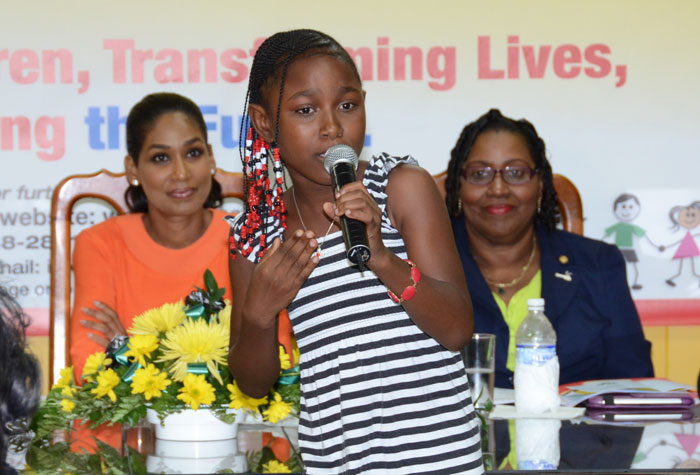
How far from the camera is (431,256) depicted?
1416 mm

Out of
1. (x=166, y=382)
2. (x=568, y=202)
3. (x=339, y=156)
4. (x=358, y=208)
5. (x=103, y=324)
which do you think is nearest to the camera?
(x=358, y=208)

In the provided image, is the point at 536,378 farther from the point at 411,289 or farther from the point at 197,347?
the point at 411,289

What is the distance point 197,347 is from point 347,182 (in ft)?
2.22

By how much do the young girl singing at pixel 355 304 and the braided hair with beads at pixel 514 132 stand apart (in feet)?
5.09

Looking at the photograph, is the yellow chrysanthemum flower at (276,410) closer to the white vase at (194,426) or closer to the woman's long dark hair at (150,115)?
the white vase at (194,426)

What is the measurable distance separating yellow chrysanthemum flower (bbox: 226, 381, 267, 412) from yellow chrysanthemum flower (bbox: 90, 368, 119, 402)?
0.23 metres

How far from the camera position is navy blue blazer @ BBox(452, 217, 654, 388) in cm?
280

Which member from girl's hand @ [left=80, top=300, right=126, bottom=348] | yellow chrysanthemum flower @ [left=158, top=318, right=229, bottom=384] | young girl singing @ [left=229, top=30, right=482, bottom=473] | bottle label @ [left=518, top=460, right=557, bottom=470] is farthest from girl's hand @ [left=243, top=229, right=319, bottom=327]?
girl's hand @ [left=80, top=300, right=126, bottom=348]

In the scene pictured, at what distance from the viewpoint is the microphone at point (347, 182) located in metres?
1.18

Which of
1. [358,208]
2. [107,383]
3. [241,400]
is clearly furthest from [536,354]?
[358,208]

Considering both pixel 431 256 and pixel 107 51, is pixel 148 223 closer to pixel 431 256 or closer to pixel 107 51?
pixel 107 51

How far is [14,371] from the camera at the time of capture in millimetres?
795

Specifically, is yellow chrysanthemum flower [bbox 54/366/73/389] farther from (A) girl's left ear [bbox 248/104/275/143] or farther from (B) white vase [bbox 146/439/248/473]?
(A) girl's left ear [bbox 248/104/275/143]

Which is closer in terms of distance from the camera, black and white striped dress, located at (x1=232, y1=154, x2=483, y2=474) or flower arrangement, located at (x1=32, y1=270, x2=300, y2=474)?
black and white striped dress, located at (x1=232, y1=154, x2=483, y2=474)
